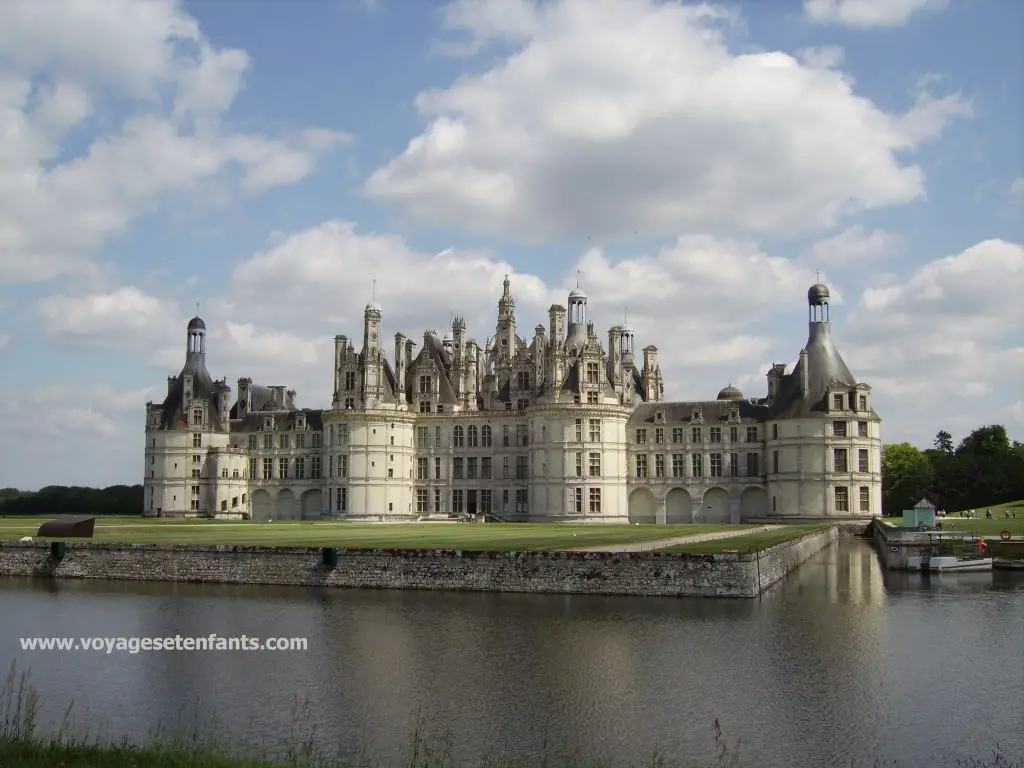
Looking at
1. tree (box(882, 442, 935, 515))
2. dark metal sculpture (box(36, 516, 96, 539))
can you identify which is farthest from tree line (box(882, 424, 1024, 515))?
dark metal sculpture (box(36, 516, 96, 539))

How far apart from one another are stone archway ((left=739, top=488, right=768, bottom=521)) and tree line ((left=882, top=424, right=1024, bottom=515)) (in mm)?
20974

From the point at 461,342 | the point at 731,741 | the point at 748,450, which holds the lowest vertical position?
the point at 731,741

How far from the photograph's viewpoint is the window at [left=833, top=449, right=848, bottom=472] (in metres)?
72.3

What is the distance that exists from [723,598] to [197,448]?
61.9 m

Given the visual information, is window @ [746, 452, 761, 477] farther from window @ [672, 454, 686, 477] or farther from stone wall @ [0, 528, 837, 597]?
stone wall @ [0, 528, 837, 597]

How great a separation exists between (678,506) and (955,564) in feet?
118

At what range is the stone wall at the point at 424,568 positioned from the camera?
33625 mm

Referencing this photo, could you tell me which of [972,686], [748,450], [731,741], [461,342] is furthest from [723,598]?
[461,342]

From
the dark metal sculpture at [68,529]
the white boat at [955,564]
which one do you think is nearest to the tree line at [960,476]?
the white boat at [955,564]

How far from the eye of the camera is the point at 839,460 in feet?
238

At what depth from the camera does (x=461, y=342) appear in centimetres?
8806

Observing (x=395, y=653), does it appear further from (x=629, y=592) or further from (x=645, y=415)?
(x=645, y=415)

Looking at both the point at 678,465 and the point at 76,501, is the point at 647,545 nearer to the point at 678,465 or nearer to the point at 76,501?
the point at 678,465

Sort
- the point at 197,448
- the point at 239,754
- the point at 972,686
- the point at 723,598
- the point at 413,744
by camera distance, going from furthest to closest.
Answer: the point at 197,448, the point at 723,598, the point at 972,686, the point at 413,744, the point at 239,754
